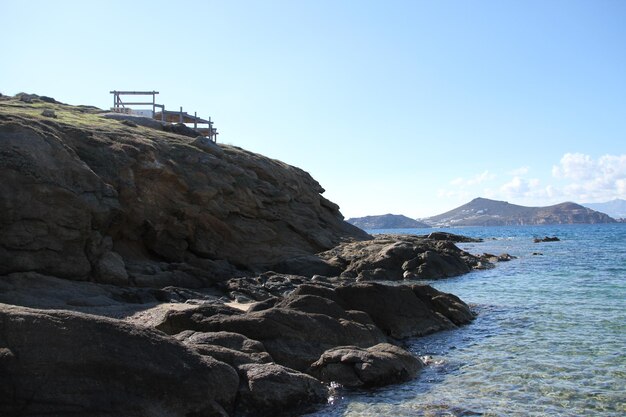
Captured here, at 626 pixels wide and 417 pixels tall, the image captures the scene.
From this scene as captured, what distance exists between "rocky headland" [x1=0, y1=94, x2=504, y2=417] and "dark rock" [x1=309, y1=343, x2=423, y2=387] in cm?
4

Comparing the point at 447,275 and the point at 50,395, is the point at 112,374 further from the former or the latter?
the point at 447,275

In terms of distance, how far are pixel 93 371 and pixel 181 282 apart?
1870cm

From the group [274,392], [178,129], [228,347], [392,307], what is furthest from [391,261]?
[274,392]

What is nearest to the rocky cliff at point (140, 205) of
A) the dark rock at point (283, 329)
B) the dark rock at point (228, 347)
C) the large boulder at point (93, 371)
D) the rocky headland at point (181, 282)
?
the rocky headland at point (181, 282)

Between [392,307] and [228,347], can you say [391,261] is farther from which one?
[228,347]

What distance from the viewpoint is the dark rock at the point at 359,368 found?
13.4 metres

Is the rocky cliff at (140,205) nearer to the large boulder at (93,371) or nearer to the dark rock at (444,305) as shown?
the dark rock at (444,305)

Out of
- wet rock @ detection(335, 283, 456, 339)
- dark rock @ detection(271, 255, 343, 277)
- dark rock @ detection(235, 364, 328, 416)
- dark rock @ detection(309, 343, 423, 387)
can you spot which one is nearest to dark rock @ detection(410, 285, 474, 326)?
wet rock @ detection(335, 283, 456, 339)

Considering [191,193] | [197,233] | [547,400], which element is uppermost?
[191,193]

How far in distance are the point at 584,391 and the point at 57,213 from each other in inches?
799

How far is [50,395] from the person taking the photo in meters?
8.94

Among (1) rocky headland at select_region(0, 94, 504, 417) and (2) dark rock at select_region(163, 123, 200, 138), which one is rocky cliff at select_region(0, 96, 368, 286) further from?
(2) dark rock at select_region(163, 123, 200, 138)

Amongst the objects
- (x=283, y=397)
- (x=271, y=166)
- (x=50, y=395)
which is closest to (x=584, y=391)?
(x=283, y=397)

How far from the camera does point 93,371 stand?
9414 mm
